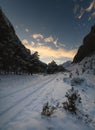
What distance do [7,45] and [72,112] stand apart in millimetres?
23266

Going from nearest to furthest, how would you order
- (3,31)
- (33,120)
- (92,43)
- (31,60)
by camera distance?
(33,120)
(3,31)
(31,60)
(92,43)

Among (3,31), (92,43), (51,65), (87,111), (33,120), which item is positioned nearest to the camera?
(33,120)

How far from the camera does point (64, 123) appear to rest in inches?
203

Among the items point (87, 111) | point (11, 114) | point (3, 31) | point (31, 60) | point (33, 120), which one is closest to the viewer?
point (33, 120)

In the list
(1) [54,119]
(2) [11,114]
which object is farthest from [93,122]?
(2) [11,114]

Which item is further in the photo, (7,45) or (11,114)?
(7,45)

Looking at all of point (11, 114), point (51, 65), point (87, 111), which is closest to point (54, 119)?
point (11, 114)

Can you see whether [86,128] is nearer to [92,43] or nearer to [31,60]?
[31,60]

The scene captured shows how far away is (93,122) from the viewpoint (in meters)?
5.77

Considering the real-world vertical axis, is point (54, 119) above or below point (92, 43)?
below

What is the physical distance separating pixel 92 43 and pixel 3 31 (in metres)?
40.4

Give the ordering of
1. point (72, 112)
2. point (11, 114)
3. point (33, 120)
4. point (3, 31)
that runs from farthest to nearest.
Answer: point (3, 31)
point (72, 112)
point (11, 114)
point (33, 120)

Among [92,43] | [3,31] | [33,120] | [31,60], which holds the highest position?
[92,43]

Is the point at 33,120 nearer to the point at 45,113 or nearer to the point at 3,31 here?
the point at 45,113
